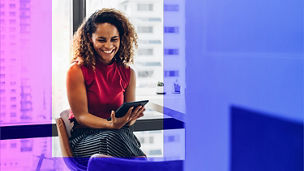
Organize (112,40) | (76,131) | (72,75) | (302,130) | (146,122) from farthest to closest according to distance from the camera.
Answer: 1. (146,122)
2. (112,40)
3. (72,75)
4. (76,131)
5. (302,130)

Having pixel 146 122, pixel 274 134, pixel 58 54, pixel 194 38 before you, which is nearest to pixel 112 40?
pixel 58 54

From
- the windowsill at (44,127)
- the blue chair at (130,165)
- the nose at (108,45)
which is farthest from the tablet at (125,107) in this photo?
the blue chair at (130,165)

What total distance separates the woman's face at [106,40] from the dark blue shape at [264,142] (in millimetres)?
2527

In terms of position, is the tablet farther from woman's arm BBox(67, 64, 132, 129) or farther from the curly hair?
the curly hair

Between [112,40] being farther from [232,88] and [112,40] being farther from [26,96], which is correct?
[232,88]

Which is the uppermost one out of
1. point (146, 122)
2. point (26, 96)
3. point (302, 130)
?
point (302, 130)

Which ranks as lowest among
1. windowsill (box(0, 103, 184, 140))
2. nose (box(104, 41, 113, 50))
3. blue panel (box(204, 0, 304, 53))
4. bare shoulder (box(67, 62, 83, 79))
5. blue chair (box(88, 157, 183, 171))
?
windowsill (box(0, 103, 184, 140))

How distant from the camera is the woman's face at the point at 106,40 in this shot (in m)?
3.14

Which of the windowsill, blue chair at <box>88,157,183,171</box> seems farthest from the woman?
blue chair at <box>88,157,183,171</box>

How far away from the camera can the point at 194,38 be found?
753 millimetres

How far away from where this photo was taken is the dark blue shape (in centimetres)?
56

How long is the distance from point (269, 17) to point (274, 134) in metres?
0.18

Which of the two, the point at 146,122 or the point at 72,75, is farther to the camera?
the point at 146,122

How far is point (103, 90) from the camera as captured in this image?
9.41 ft
